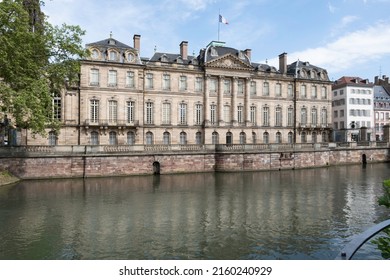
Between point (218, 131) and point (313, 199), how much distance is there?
26.6 m

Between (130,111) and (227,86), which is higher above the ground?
(227,86)

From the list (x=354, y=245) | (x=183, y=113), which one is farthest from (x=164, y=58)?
(x=354, y=245)

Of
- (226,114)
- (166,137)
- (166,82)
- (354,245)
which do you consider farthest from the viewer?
(226,114)

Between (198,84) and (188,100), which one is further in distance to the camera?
(198,84)

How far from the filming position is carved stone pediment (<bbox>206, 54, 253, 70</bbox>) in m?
46.4

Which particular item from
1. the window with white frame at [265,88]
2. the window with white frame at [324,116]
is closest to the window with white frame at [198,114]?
the window with white frame at [265,88]

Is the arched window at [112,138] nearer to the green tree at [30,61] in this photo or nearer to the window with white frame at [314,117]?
the green tree at [30,61]

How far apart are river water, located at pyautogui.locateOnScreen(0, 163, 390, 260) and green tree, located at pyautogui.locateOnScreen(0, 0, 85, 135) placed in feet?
20.4

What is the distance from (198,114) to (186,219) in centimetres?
3155

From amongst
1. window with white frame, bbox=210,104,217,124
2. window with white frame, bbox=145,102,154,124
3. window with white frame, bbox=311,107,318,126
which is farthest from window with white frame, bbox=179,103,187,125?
window with white frame, bbox=311,107,318,126

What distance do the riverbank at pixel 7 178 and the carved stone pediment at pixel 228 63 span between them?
28423 mm

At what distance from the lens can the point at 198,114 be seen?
46.9m

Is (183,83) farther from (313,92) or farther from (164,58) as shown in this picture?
(313,92)

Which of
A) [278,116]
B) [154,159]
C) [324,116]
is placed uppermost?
[324,116]
